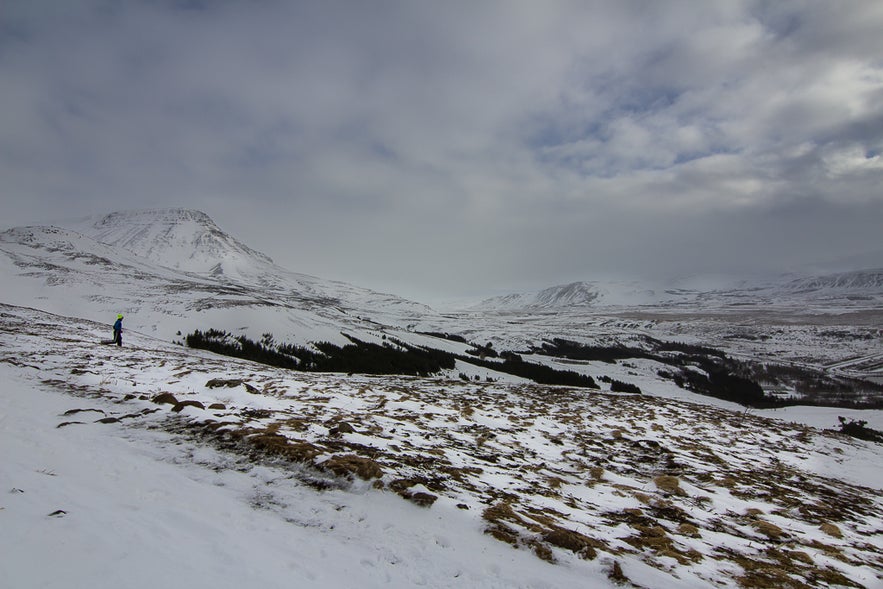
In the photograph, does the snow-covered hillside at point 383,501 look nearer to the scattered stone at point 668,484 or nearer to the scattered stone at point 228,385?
the scattered stone at point 668,484

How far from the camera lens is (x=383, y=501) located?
4762mm

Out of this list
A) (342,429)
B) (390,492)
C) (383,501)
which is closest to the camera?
(383,501)

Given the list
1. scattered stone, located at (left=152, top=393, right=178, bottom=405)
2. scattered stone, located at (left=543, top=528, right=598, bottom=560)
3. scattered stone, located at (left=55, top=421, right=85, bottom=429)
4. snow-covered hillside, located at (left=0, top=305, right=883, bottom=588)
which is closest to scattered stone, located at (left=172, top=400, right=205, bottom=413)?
snow-covered hillside, located at (left=0, top=305, right=883, bottom=588)

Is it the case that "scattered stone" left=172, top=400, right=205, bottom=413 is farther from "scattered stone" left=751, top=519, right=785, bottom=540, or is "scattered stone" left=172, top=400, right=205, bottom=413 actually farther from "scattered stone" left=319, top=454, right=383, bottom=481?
"scattered stone" left=751, top=519, right=785, bottom=540

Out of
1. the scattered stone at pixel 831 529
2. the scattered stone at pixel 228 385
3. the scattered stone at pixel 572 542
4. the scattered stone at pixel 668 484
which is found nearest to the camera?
the scattered stone at pixel 572 542

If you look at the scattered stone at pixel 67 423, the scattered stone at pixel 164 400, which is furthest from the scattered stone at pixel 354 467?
the scattered stone at pixel 164 400

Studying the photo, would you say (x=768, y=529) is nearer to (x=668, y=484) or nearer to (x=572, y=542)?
(x=668, y=484)

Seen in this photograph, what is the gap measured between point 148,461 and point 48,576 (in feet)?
10.1

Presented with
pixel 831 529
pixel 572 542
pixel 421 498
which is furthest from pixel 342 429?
pixel 831 529

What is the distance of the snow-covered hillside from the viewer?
341cm

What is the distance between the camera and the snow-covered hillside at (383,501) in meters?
3.41

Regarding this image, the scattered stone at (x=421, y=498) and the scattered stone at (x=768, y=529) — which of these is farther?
the scattered stone at (x=768, y=529)

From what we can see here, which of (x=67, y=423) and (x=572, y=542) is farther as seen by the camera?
(x=67, y=423)

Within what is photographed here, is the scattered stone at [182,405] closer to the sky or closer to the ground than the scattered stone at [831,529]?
closer to the sky
